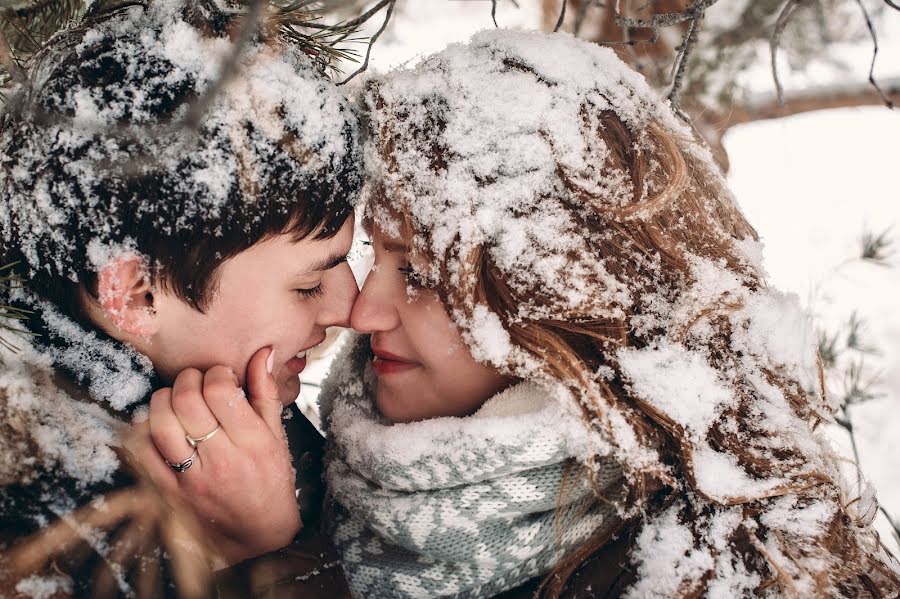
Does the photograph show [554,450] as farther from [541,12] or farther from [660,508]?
[541,12]

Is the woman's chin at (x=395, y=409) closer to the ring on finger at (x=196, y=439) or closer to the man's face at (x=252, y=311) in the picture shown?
the man's face at (x=252, y=311)

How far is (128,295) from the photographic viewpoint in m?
1.27

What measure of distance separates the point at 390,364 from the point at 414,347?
0.13m

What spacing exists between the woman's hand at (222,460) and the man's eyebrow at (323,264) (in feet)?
0.84

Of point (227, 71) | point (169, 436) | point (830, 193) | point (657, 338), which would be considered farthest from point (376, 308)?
point (830, 193)

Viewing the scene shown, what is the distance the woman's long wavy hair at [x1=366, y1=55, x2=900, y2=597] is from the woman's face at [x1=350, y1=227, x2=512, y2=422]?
9 centimetres

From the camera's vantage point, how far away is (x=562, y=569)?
1356 millimetres

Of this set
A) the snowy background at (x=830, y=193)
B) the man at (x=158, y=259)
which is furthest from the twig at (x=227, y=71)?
the snowy background at (x=830, y=193)

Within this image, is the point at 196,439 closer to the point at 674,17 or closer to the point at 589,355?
the point at 589,355

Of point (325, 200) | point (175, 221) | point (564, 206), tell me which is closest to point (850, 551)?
point (564, 206)

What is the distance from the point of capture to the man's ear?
1228 millimetres

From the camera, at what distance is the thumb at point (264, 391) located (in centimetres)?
140

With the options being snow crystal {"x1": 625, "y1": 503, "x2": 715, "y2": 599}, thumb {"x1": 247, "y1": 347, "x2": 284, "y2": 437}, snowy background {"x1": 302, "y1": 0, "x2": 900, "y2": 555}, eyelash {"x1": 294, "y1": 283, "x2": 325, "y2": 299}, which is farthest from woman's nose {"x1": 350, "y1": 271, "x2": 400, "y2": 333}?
snowy background {"x1": 302, "y1": 0, "x2": 900, "y2": 555}

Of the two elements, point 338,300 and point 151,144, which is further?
point 338,300
